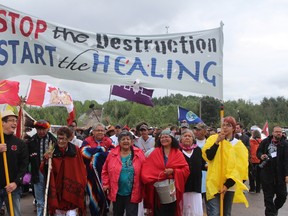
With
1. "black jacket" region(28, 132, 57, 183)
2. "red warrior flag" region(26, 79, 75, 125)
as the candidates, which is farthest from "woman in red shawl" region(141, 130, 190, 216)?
"red warrior flag" region(26, 79, 75, 125)

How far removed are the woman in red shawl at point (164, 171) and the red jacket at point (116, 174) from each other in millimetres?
105

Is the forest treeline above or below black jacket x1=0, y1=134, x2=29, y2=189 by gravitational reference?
above

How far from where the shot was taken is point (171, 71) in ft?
18.5

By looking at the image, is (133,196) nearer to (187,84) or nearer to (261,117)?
(187,84)

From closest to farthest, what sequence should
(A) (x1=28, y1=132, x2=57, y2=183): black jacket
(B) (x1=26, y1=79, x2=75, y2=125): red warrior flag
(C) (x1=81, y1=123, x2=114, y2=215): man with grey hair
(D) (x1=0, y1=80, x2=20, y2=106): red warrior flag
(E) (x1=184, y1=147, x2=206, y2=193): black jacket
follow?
(E) (x1=184, y1=147, x2=206, y2=193): black jacket, (A) (x1=28, y1=132, x2=57, y2=183): black jacket, (C) (x1=81, y1=123, x2=114, y2=215): man with grey hair, (D) (x1=0, y1=80, x2=20, y2=106): red warrior flag, (B) (x1=26, y1=79, x2=75, y2=125): red warrior flag

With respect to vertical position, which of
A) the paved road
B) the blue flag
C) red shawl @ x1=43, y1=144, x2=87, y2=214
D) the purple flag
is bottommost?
the paved road

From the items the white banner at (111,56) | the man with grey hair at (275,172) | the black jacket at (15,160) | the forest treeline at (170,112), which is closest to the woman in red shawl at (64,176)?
the black jacket at (15,160)

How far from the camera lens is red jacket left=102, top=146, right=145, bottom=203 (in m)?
5.15

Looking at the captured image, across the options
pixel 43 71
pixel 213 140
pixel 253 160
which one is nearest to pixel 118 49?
pixel 43 71

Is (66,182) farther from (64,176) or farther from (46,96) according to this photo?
(46,96)

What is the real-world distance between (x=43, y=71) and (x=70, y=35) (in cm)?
65

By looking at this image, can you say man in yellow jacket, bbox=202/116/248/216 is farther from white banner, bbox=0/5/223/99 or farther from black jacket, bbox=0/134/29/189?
black jacket, bbox=0/134/29/189

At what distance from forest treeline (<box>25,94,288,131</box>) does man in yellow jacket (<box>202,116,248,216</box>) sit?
43966 mm

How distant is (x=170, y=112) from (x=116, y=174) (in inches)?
2392
